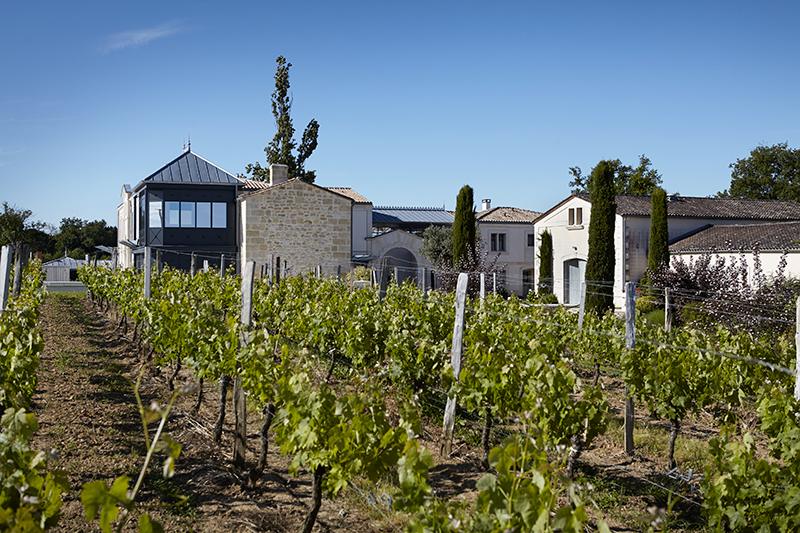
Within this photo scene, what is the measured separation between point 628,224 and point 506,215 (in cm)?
949

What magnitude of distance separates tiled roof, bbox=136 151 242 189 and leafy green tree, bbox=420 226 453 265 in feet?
27.6

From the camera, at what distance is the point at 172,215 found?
21469mm

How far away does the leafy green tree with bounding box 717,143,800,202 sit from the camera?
39312mm

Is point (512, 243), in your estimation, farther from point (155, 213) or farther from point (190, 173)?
point (155, 213)

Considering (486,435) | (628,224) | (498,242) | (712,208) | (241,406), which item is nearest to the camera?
(241,406)

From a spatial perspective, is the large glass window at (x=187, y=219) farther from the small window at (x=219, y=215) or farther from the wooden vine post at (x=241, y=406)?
the wooden vine post at (x=241, y=406)

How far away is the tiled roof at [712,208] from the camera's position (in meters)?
21.3

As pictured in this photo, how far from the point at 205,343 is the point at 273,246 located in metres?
15.3

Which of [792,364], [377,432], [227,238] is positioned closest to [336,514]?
[377,432]

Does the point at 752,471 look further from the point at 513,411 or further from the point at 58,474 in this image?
the point at 58,474

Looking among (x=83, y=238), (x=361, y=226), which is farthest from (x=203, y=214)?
(x=83, y=238)

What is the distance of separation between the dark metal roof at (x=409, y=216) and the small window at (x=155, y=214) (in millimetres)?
11312

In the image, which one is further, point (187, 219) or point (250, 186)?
point (250, 186)

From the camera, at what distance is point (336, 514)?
4.02 metres
